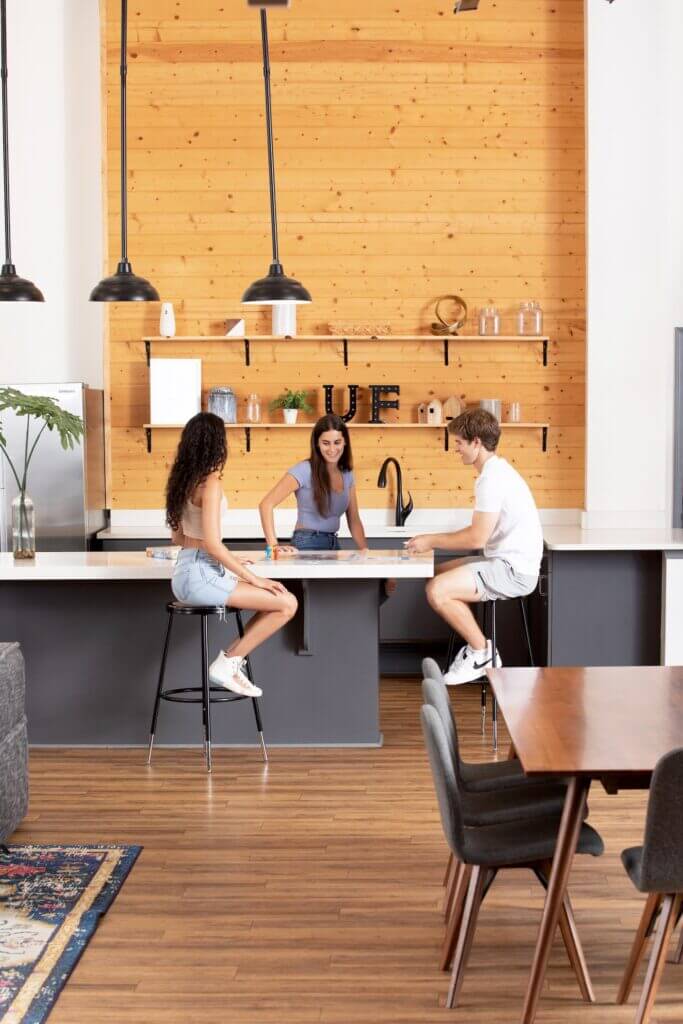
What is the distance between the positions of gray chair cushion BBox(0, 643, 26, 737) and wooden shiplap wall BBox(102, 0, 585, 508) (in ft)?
10.4

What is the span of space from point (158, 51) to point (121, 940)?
5.36m

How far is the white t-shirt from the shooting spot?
514 cm

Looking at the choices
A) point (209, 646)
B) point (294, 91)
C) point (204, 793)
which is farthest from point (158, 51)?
point (204, 793)

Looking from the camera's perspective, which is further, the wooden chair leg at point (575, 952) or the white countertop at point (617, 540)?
the white countertop at point (617, 540)

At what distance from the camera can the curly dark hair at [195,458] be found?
4.64 m

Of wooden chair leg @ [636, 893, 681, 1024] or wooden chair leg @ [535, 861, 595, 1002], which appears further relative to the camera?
wooden chair leg @ [535, 861, 595, 1002]

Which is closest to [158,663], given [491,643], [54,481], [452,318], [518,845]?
[491,643]

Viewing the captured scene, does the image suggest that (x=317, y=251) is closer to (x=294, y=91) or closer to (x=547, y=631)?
(x=294, y=91)

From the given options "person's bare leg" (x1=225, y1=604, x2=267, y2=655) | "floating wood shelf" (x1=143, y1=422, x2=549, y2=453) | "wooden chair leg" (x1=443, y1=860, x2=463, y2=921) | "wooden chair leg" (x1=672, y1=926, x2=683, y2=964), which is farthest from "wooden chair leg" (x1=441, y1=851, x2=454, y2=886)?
"floating wood shelf" (x1=143, y1=422, x2=549, y2=453)

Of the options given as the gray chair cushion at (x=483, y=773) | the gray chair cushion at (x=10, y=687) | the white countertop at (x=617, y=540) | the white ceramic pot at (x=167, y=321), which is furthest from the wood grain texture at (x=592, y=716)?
the white ceramic pot at (x=167, y=321)

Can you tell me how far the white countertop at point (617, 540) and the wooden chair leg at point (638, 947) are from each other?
3.03 meters

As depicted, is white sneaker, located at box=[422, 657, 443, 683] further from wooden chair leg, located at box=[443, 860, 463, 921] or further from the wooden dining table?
wooden chair leg, located at box=[443, 860, 463, 921]

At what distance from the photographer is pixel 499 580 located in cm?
521

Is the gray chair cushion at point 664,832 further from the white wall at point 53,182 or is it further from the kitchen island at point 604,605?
the white wall at point 53,182
